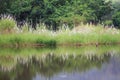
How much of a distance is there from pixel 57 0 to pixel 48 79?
54.2 feet

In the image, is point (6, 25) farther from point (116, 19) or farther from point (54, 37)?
point (116, 19)

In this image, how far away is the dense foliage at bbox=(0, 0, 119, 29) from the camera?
21.7m

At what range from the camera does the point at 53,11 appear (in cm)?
2277

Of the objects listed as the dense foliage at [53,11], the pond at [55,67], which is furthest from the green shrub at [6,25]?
the dense foliage at [53,11]

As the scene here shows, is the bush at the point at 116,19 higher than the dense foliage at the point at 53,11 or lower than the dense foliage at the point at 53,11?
lower

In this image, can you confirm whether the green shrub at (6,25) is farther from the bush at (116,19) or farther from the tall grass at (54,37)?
the bush at (116,19)

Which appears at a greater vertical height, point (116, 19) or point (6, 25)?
point (6, 25)

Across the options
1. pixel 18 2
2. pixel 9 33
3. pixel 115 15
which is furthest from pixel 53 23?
pixel 9 33

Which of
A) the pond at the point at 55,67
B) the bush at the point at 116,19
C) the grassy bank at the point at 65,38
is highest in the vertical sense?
the pond at the point at 55,67

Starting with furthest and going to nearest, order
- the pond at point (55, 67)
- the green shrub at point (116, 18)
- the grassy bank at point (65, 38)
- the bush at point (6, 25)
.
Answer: the green shrub at point (116, 18), the bush at point (6, 25), the grassy bank at point (65, 38), the pond at point (55, 67)

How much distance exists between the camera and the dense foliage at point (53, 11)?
2166 centimetres

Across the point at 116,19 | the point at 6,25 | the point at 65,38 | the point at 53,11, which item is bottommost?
the point at 116,19

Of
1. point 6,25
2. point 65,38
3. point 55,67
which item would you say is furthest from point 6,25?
point 55,67

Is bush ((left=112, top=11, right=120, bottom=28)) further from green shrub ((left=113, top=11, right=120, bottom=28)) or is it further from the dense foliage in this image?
the dense foliage
